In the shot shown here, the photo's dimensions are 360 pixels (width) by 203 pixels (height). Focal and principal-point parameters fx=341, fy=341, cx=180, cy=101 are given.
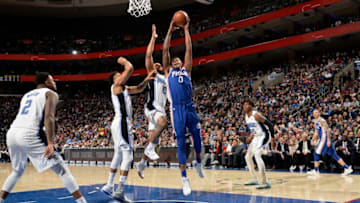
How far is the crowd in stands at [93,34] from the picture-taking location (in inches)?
1164

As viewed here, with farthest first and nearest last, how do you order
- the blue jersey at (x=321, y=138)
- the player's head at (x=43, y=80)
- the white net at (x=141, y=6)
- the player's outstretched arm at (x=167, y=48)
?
the white net at (x=141, y=6) → the blue jersey at (x=321, y=138) → the player's outstretched arm at (x=167, y=48) → the player's head at (x=43, y=80)

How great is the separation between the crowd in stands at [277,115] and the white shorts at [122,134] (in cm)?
618

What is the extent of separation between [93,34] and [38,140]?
31.8 metres

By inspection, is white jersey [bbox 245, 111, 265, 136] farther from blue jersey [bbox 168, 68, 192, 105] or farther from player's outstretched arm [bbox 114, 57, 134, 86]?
player's outstretched arm [bbox 114, 57, 134, 86]

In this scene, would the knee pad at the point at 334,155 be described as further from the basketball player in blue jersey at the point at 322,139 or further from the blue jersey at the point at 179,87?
the blue jersey at the point at 179,87

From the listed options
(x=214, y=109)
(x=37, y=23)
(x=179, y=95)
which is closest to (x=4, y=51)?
(x=37, y=23)

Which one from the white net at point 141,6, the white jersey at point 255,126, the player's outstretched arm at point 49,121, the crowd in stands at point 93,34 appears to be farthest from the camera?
the crowd in stands at point 93,34

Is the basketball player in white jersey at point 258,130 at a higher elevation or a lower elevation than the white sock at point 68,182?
higher

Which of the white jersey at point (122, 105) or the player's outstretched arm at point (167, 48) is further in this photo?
the player's outstretched arm at point (167, 48)

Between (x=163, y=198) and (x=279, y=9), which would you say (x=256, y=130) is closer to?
(x=163, y=198)

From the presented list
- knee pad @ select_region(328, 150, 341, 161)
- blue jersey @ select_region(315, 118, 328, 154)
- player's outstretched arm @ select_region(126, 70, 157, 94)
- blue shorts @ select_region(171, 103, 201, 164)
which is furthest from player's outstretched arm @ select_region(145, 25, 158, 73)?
knee pad @ select_region(328, 150, 341, 161)

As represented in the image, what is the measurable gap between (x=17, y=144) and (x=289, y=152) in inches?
367

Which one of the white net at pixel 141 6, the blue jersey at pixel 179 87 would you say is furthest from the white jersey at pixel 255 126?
the white net at pixel 141 6

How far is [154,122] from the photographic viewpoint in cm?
634
